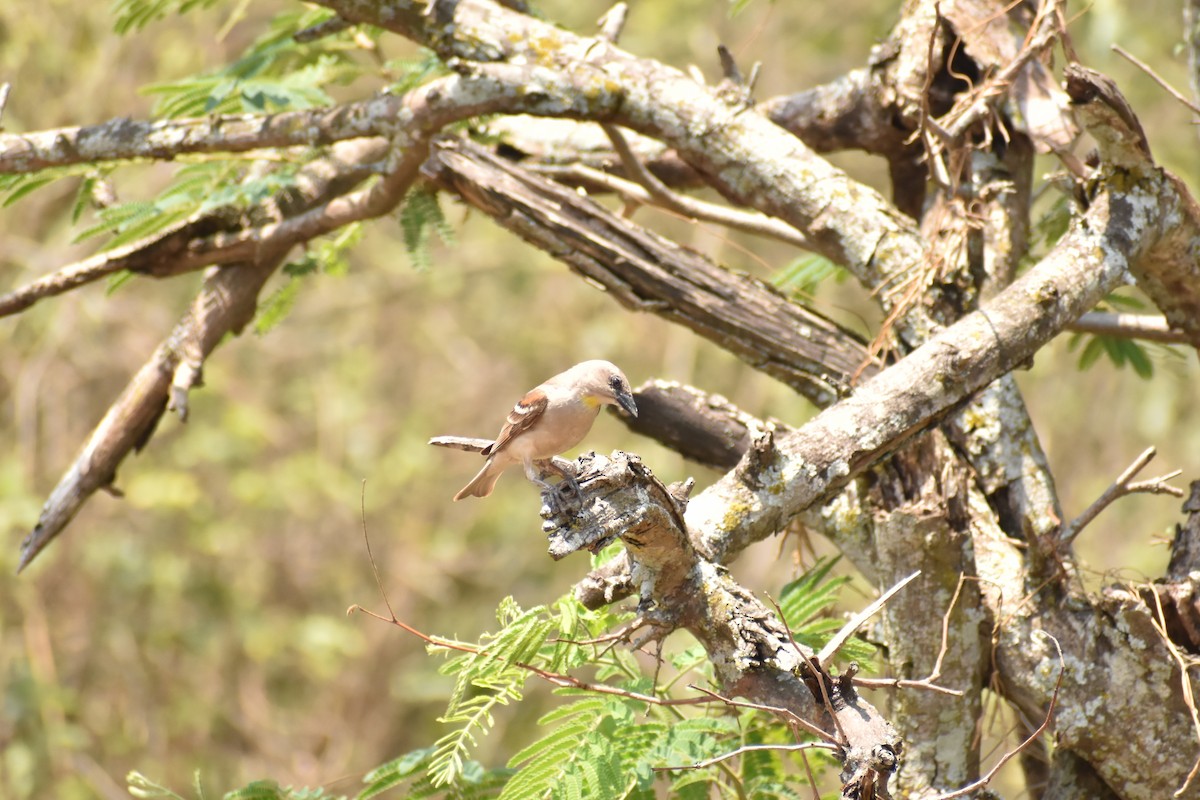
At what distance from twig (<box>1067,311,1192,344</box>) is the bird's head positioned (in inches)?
67.9

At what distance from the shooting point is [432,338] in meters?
11.8

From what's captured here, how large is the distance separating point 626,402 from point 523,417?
0.40m

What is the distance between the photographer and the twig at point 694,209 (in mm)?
4457

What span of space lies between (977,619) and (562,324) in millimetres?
8419

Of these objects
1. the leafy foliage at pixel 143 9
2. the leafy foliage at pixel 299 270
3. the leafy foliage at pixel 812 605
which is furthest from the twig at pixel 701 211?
the leafy foliage at pixel 143 9

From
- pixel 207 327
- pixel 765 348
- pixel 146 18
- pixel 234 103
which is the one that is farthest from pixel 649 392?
pixel 146 18

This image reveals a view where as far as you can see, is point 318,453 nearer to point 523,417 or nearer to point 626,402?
point 626,402

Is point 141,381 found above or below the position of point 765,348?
below

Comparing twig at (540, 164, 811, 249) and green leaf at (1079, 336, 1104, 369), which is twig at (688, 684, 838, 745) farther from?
green leaf at (1079, 336, 1104, 369)

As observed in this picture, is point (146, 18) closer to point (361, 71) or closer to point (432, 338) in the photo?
point (361, 71)

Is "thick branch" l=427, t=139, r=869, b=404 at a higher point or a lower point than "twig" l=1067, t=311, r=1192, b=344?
lower

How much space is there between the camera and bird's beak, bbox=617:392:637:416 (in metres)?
3.53

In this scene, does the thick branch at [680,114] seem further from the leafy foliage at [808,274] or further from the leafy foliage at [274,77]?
the leafy foliage at [808,274]

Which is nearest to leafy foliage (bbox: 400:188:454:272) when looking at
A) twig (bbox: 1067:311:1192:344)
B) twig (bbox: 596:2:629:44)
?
twig (bbox: 596:2:629:44)
